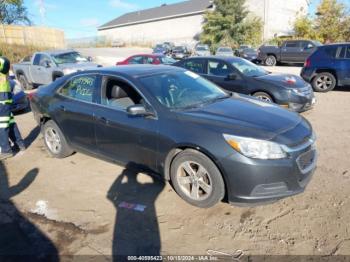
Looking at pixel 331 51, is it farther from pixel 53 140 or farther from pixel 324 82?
pixel 53 140

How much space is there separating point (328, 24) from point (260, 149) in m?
35.4

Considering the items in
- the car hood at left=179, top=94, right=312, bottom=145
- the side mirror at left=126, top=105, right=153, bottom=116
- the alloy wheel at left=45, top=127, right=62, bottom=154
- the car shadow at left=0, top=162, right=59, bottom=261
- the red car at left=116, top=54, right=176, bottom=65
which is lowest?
the car shadow at left=0, top=162, right=59, bottom=261

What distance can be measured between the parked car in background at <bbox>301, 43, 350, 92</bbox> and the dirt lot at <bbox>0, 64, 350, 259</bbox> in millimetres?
6589

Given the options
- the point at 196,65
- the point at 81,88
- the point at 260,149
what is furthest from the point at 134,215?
the point at 196,65

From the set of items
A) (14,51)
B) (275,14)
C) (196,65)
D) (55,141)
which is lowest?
(55,141)

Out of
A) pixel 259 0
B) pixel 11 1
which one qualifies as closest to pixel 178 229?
pixel 11 1

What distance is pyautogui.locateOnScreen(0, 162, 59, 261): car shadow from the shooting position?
3.01 metres

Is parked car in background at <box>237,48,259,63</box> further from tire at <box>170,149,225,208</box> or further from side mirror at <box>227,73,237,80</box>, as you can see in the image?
tire at <box>170,149,225,208</box>

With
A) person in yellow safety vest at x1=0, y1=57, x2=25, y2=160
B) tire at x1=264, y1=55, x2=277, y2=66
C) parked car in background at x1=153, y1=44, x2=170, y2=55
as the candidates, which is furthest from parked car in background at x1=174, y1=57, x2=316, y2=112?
parked car in background at x1=153, y1=44, x2=170, y2=55

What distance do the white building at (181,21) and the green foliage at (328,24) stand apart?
5.42m

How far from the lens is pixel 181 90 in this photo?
4359mm

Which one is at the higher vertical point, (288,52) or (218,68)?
(218,68)

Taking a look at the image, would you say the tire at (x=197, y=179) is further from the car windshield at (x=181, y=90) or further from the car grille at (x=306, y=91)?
the car grille at (x=306, y=91)

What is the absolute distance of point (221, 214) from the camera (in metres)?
3.59
